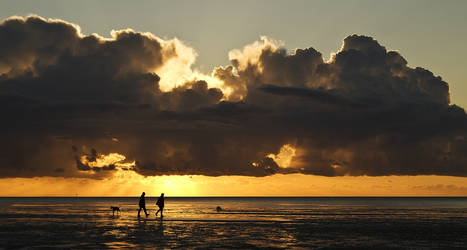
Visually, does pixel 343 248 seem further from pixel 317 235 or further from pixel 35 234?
pixel 35 234

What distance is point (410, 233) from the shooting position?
40.2 m

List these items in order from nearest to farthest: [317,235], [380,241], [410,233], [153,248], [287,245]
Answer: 1. [153,248]
2. [287,245]
3. [380,241]
4. [317,235]
5. [410,233]

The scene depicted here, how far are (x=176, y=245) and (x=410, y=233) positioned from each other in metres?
19.8

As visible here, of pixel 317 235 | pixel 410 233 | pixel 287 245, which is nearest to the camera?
pixel 287 245

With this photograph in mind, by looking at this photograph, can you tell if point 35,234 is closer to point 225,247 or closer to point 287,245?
point 225,247

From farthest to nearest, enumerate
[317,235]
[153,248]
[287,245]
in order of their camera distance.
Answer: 1. [317,235]
2. [287,245]
3. [153,248]

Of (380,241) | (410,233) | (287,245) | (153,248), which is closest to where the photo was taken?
(153,248)

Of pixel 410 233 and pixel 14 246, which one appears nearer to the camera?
pixel 14 246

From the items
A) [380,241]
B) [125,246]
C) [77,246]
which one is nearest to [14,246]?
[77,246]

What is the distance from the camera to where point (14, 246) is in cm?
2842

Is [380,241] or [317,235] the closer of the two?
[380,241]

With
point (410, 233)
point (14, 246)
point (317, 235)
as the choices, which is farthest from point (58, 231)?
point (410, 233)

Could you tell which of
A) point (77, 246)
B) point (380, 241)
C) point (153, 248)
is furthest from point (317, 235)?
point (77, 246)

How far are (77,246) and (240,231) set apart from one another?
1364cm
